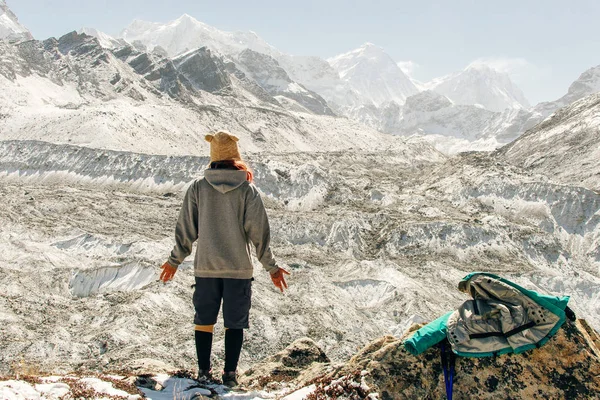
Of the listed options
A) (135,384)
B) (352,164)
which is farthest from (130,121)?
(135,384)

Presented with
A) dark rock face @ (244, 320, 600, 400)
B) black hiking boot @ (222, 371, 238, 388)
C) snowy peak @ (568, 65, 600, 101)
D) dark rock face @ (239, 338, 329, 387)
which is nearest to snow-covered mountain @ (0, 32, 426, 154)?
dark rock face @ (239, 338, 329, 387)

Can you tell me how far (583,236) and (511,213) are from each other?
3363 millimetres

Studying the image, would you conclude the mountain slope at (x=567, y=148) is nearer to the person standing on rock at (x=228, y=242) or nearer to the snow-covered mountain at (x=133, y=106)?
the snow-covered mountain at (x=133, y=106)

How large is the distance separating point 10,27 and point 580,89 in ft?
602

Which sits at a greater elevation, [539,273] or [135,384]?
[135,384]

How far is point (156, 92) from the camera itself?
66.5 m

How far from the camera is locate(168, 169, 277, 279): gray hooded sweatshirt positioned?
14.0ft

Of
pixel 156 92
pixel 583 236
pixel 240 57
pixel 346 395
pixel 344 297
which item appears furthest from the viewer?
pixel 240 57

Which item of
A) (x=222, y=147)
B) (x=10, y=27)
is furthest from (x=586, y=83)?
(x=222, y=147)

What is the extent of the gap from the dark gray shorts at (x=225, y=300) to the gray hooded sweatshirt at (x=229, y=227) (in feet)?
0.26

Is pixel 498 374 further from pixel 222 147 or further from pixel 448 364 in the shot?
pixel 222 147

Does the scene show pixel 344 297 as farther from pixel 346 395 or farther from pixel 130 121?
pixel 130 121

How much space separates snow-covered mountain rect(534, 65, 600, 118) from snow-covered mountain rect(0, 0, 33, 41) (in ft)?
513

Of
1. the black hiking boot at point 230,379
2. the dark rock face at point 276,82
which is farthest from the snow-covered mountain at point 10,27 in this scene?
the black hiking boot at point 230,379
